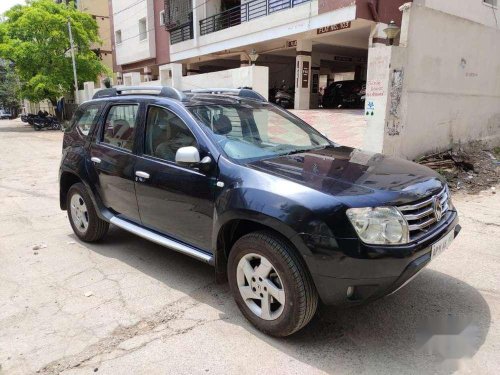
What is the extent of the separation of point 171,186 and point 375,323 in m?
1.97

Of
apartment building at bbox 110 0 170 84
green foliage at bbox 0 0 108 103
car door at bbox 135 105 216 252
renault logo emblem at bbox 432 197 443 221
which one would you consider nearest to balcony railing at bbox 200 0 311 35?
apartment building at bbox 110 0 170 84

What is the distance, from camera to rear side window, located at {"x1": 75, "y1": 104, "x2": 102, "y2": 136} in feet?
15.2

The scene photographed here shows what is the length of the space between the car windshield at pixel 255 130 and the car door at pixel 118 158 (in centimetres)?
84

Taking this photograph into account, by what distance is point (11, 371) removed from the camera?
105 inches

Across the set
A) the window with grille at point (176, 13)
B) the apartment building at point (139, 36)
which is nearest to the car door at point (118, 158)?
the apartment building at point (139, 36)

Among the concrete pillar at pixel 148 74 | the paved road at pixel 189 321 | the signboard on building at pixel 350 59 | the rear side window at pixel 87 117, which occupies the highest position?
the signboard on building at pixel 350 59

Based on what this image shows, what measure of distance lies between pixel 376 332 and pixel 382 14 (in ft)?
47.5

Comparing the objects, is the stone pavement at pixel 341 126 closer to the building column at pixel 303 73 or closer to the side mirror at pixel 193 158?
the building column at pixel 303 73

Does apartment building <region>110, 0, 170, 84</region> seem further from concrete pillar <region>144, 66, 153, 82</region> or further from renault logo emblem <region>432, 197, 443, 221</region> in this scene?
renault logo emblem <region>432, 197, 443, 221</region>

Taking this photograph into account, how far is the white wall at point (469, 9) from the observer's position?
16.1 metres

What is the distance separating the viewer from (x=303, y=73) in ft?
62.6

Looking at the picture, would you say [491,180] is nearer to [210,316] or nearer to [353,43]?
[210,316]

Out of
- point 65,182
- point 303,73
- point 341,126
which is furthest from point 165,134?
point 303,73

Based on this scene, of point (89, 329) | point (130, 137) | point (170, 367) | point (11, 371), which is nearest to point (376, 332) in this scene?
point (170, 367)
